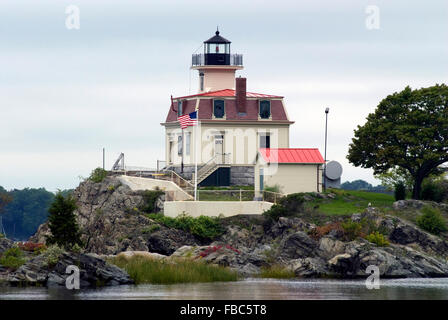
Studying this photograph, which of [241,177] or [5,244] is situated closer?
[5,244]

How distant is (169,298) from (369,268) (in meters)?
16.8

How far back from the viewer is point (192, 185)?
7631 centimetres

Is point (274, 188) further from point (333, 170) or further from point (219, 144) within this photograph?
point (219, 144)

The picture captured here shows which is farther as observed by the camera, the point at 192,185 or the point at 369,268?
the point at 192,185

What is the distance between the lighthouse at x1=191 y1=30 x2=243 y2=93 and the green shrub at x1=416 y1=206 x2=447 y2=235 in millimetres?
24131

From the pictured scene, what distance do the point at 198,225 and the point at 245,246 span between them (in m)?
3.74

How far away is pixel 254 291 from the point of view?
49469 millimetres

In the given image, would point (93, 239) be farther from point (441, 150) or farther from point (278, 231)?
point (441, 150)

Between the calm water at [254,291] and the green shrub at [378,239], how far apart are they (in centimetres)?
788

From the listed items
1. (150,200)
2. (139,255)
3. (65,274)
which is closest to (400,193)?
(150,200)

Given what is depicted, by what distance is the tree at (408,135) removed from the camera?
246 ft

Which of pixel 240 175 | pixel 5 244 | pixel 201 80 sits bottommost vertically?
pixel 5 244

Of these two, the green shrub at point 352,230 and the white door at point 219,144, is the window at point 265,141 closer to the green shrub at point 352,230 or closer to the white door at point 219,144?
the white door at point 219,144
